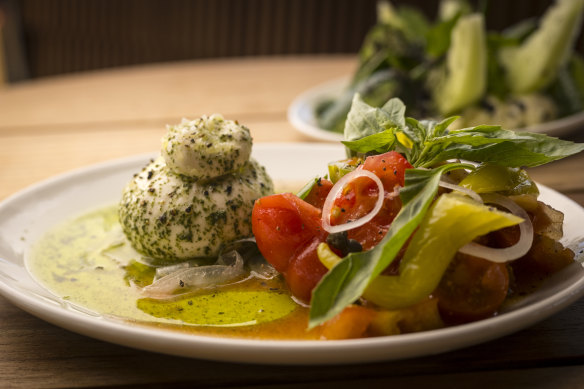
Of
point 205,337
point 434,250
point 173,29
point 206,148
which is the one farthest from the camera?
point 173,29

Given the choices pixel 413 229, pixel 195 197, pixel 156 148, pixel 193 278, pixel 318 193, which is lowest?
pixel 156 148

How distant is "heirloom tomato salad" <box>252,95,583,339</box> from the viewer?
4.25 ft

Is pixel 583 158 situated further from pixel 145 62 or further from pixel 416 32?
pixel 145 62

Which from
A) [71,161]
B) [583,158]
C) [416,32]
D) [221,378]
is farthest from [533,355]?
[416,32]

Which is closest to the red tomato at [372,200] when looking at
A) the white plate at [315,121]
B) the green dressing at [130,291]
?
the green dressing at [130,291]

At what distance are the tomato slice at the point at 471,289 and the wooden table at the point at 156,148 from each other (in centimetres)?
7

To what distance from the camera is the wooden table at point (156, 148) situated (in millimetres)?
1269

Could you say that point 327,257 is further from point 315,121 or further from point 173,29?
point 173,29

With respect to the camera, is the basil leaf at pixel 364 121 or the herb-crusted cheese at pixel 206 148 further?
the herb-crusted cheese at pixel 206 148

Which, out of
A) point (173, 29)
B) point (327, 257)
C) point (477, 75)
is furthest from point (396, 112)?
point (173, 29)

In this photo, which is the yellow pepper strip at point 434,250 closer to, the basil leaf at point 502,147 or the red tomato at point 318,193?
the basil leaf at point 502,147

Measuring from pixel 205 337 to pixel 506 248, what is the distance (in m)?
0.67

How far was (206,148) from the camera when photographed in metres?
1.84

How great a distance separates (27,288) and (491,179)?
1.10 meters
